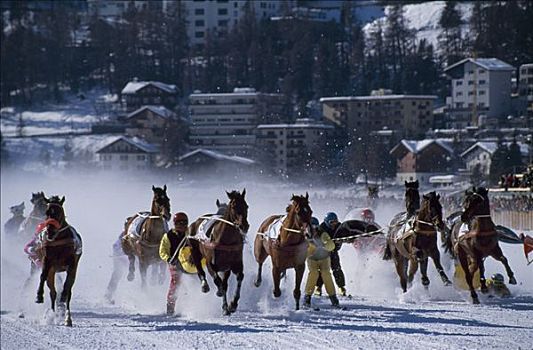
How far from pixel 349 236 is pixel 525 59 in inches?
1787

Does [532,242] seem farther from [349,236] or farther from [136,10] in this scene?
[136,10]

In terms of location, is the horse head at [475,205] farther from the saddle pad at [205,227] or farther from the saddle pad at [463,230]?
the saddle pad at [205,227]

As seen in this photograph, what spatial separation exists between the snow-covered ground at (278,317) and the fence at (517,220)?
632 cm

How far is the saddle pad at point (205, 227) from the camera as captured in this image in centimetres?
1563

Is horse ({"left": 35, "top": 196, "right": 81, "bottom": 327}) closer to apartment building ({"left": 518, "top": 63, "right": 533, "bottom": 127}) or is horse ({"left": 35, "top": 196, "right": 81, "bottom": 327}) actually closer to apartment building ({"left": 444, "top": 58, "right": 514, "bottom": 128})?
apartment building ({"left": 518, "top": 63, "right": 533, "bottom": 127})

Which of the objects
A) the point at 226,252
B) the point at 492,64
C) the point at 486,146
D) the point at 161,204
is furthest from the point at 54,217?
the point at 492,64

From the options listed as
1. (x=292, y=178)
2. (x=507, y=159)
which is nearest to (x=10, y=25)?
(x=292, y=178)

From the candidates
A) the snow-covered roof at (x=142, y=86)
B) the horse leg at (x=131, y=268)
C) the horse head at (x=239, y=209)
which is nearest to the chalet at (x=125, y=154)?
the snow-covered roof at (x=142, y=86)

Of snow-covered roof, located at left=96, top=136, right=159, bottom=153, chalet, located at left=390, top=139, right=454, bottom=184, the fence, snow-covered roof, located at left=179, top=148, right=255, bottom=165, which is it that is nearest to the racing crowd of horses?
the fence

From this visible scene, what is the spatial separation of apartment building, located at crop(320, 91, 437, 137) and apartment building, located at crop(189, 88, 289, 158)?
346cm

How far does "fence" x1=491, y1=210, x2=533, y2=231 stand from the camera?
94.4ft

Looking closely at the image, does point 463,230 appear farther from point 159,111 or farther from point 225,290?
point 159,111

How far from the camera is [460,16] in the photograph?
10656cm

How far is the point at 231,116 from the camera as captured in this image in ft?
274
